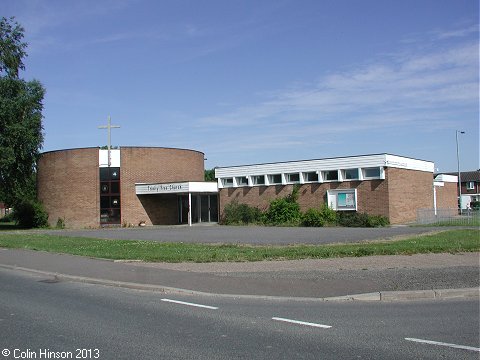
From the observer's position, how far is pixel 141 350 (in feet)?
21.1

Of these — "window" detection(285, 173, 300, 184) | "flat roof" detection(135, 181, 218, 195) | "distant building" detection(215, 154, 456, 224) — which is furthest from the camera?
"flat roof" detection(135, 181, 218, 195)

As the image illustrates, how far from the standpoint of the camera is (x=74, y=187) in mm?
44219

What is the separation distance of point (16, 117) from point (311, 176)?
961 inches

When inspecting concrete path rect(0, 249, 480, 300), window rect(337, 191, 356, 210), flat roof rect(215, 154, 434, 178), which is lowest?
concrete path rect(0, 249, 480, 300)

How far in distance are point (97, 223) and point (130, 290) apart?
33.2 meters

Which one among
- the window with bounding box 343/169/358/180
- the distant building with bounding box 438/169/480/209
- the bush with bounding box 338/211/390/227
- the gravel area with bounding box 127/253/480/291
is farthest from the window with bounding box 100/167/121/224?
the distant building with bounding box 438/169/480/209

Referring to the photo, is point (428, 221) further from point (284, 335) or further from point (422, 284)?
point (284, 335)

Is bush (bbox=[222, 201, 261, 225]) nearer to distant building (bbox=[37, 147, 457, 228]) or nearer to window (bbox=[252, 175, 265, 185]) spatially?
distant building (bbox=[37, 147, 457, 228])

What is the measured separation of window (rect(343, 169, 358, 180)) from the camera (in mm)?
35344

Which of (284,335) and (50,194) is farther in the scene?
(50,194)

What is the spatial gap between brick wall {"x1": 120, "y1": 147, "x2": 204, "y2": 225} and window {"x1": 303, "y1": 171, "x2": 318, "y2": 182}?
13907 millimetres

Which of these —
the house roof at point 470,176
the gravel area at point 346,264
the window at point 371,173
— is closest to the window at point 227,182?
the window at point 371,173

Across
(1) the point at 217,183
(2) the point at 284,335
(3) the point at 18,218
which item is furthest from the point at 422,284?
(3) the point at 18,218

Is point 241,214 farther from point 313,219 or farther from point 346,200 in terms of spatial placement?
point 346,200
